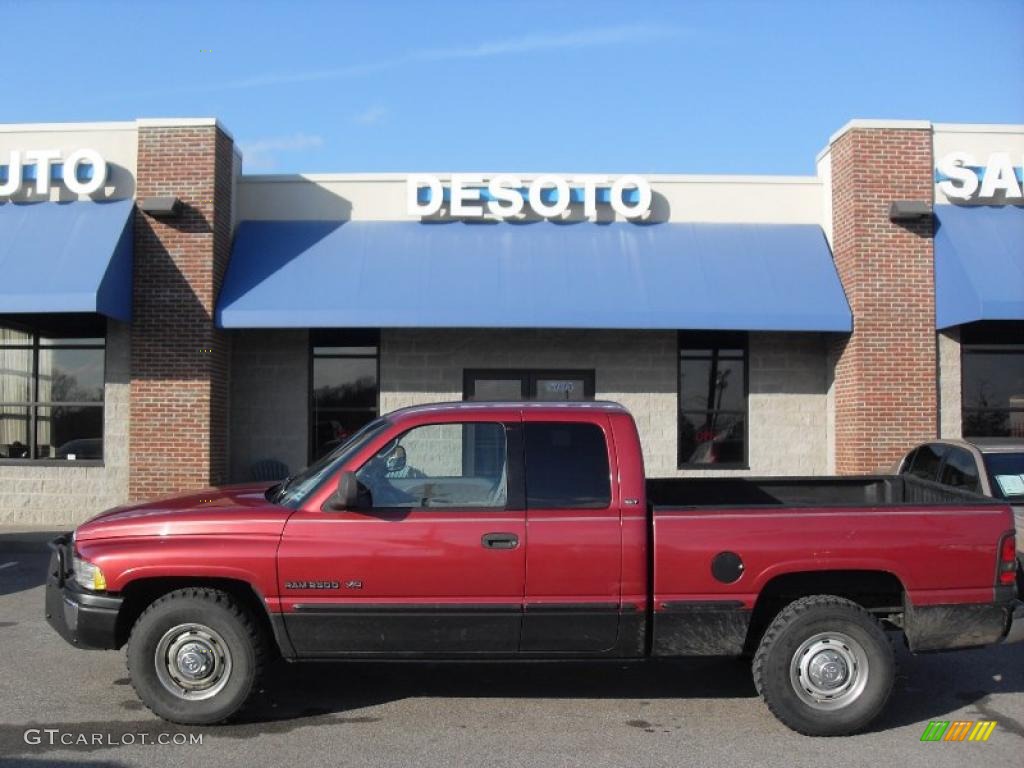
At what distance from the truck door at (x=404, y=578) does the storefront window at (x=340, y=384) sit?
26.1ft

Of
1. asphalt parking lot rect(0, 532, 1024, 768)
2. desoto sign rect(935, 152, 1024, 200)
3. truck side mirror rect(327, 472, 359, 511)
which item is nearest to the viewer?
asphalt parking lot rect(0, 532, 1024, 768)

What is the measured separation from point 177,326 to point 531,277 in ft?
15.8

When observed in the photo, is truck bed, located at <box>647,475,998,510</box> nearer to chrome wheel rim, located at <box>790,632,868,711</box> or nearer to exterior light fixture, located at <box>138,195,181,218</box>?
chrome wheel rim, located at <box>790,632,868,711</box>

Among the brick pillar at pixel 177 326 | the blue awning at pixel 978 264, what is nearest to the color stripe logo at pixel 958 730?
the blue awning at pixel 978 264

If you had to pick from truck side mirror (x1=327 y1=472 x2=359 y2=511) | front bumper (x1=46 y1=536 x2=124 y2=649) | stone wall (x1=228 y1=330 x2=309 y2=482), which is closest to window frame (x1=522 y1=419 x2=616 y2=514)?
truck side mirror (x1=327 y1=472 x2=359 y2=511)

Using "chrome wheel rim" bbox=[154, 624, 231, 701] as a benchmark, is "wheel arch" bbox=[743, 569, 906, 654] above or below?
above

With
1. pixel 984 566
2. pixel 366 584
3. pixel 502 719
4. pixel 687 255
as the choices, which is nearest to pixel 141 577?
pixel 366 584

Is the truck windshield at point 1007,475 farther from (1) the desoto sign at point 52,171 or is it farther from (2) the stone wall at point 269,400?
(1) the desoto sign at point 52,171

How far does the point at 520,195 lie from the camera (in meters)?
12.7

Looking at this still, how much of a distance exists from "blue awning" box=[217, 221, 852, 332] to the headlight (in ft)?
21.7

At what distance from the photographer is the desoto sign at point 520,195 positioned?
500 inches

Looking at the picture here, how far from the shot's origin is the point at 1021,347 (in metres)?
13.0

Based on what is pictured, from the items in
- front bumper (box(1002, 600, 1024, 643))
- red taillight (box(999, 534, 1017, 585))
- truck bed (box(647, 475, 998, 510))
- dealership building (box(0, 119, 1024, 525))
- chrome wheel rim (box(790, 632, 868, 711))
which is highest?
dealership building (box(0, 119, 1024, 525))

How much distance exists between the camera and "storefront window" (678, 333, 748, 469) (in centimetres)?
1294
